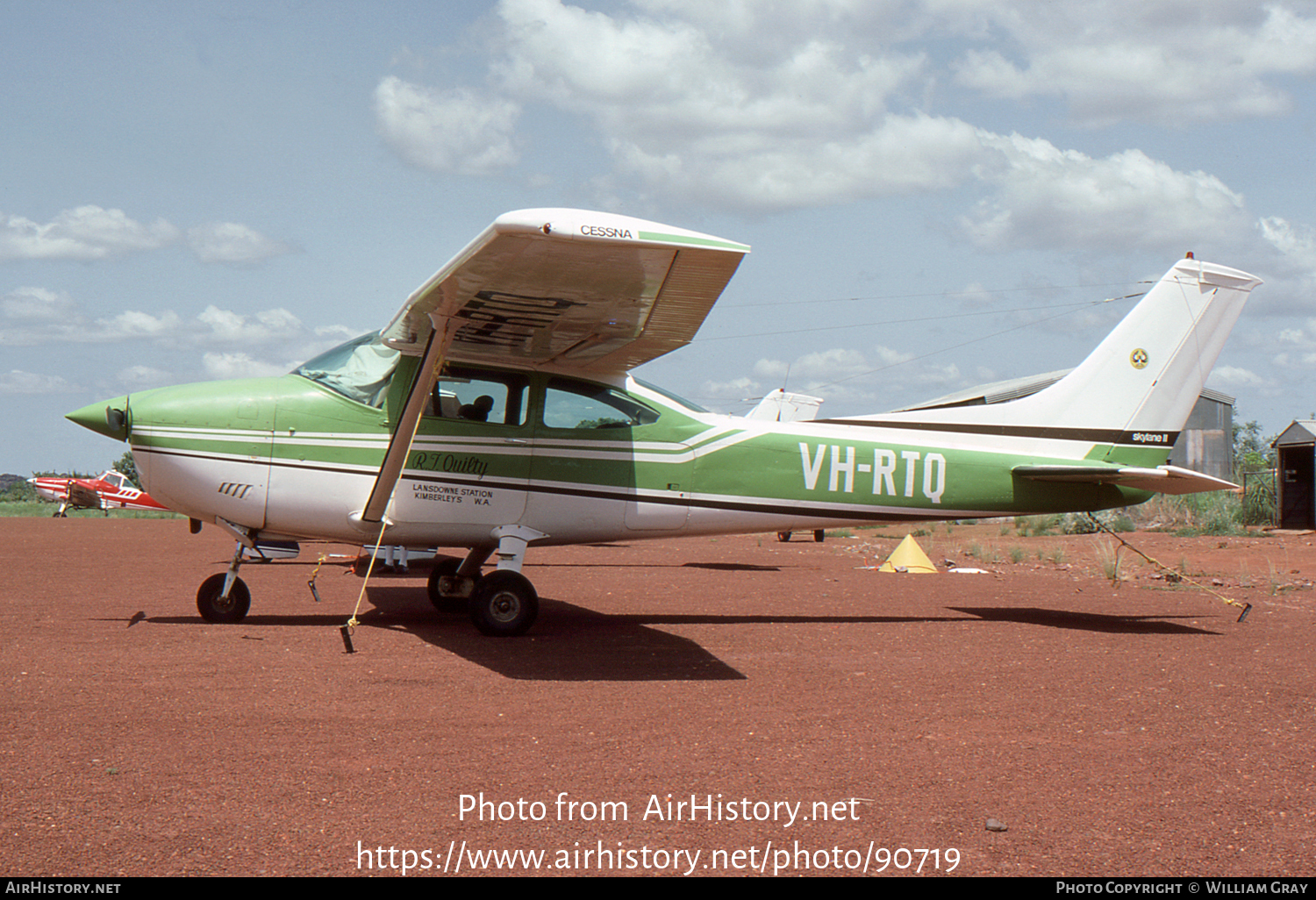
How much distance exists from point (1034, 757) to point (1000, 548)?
670 inches

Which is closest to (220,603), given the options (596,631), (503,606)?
(503,606)

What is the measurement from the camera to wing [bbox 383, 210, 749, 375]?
5418 millimetres

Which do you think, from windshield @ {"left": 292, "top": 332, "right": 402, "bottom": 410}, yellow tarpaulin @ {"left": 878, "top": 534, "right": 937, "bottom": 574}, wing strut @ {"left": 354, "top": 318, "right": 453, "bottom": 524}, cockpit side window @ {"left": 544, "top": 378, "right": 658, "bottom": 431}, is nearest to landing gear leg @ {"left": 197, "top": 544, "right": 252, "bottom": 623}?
wing strut @ {"left": 354, "top": 318, "right": 453, "bottom": 524}

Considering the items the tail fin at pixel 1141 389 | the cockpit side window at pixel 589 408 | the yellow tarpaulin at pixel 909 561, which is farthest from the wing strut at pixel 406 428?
the yellow tarpaulin at pixel 909 561

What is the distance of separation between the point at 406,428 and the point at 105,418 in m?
2.40

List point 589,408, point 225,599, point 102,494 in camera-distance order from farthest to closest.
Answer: point 102,494
point 589,408
point 225,599

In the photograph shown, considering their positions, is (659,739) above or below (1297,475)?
below

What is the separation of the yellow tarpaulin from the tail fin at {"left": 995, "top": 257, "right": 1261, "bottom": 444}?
216 inches

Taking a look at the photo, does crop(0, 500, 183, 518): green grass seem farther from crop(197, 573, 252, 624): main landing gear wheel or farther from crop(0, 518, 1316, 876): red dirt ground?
crop(197, 573, 252, 624): main landing gear wheel

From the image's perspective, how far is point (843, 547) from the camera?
2278 centimetres

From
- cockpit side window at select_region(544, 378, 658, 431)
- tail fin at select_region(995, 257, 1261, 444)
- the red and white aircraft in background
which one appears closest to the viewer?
cockpit side window at select_region(544, 378, 658, 431)

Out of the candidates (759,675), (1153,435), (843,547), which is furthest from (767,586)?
(843,547)

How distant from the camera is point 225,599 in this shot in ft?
27.8

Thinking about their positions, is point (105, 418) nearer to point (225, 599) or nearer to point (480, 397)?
point (225, 599)
